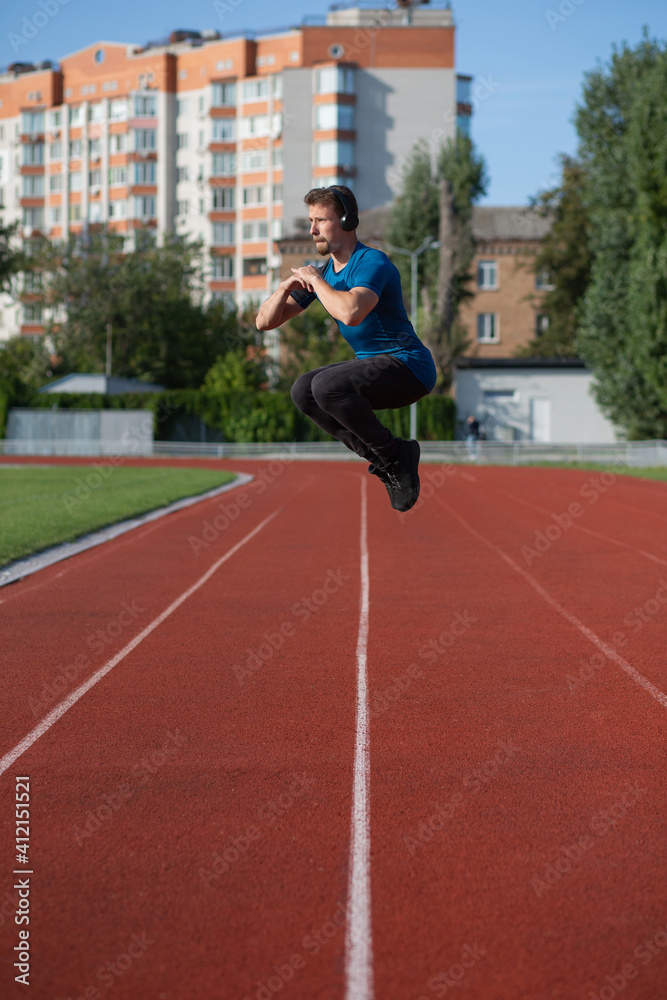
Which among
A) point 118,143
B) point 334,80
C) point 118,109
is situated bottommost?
point 118,143

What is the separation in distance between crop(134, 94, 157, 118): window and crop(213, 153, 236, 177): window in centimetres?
674

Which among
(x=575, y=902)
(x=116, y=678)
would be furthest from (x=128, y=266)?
(x=575, y=902)

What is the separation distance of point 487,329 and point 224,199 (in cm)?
2406

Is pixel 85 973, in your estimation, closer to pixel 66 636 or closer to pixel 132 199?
pixel 66 636

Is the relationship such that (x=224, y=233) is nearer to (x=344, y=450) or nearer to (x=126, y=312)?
(x=126, y=312)

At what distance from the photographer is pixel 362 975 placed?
311 centimetres

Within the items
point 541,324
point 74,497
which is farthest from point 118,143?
point 74,497

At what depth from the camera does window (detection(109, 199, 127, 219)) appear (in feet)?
254

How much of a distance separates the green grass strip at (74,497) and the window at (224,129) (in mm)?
46054

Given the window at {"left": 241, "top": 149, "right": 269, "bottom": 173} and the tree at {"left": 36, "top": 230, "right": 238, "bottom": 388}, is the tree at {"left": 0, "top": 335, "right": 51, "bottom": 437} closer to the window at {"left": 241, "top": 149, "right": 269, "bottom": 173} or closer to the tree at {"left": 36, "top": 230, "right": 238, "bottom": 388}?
the tree at {"left": 36, "top": 230, "right": 238, "bottom": 388}

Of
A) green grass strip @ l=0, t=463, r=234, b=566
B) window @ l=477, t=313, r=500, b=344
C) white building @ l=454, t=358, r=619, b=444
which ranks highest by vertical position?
window @ l=477, t=313, r=500, b=344

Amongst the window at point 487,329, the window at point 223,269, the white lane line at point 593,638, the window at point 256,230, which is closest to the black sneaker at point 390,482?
the white lane line at point 593,638

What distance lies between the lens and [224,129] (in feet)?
241

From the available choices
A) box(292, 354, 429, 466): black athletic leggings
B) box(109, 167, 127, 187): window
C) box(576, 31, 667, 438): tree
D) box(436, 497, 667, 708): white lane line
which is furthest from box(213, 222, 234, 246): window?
box(292, 354, 429, 466): black athletic leggings
